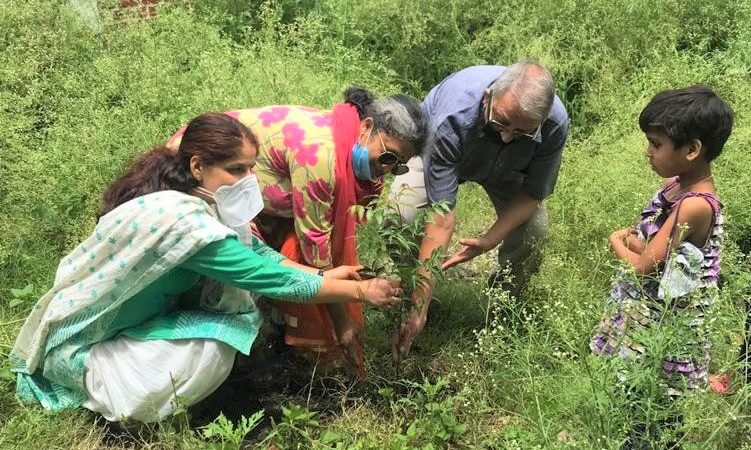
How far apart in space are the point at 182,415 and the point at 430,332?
3.95 ft

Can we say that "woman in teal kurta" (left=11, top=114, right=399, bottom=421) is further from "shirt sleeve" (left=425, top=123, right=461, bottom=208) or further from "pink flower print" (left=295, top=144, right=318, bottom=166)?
"shirt sleeve" (left=425, top=123, right=461, bottom=208)

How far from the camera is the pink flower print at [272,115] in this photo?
8.75 ft

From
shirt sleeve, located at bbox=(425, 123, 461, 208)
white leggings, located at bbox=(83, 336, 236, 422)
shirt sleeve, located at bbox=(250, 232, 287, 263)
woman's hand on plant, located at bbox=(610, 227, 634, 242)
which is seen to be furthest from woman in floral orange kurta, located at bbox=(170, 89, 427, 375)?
woman's hand on plant, located at bbox=(610, 227, 634, 242)

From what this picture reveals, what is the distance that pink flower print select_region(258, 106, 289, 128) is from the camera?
8.75 feet

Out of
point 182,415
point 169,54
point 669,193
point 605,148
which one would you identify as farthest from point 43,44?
point 669,193

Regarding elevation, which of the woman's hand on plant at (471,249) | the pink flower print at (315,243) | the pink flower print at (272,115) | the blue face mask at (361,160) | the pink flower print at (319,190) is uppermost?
the pink flower print at (272,115)

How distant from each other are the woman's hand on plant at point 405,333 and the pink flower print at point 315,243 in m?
0.39

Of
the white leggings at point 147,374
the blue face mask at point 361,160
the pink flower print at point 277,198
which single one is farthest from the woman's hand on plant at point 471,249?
the white leggings at point 147,374

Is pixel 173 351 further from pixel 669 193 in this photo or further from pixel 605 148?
pixel 605 148

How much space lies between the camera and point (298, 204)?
257 centimetres

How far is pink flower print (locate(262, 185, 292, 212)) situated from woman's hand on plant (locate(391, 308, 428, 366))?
644 mm

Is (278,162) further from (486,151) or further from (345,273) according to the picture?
(486,151)

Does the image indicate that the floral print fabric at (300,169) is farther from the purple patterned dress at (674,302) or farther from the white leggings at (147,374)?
the purple patterned dress at (674,302)

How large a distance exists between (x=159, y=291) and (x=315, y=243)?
→ 58 cm
